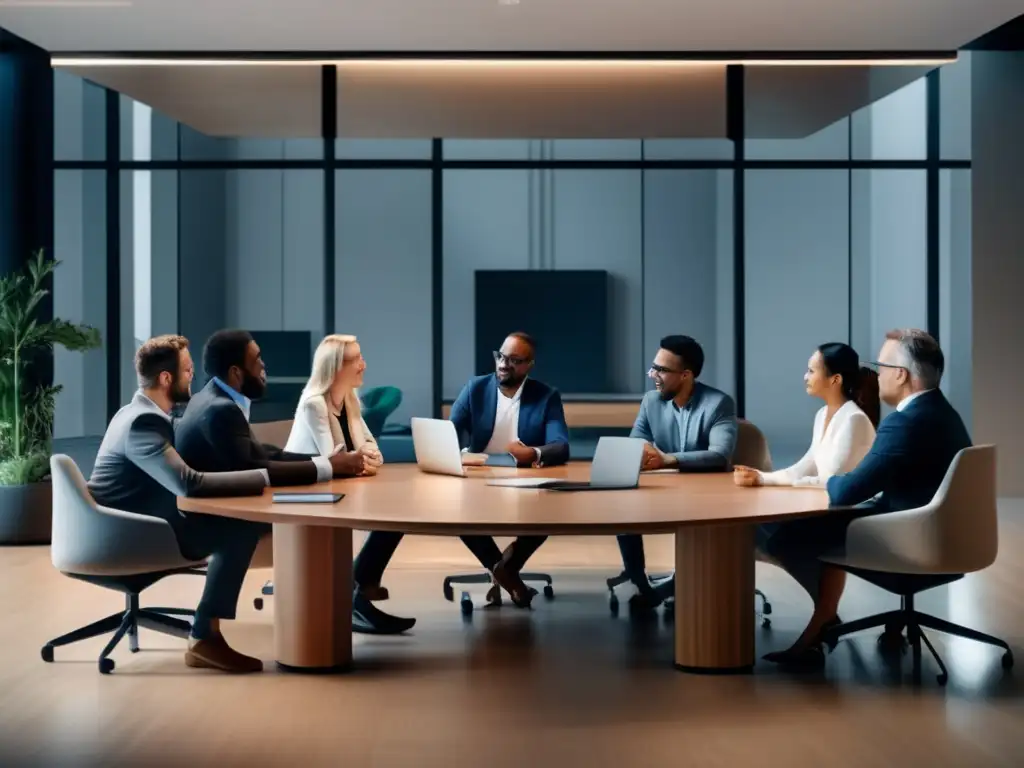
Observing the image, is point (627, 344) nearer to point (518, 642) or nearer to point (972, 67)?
point (972, 67)

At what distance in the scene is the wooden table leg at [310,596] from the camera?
4824mm

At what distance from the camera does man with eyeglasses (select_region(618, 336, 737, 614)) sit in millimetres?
5824

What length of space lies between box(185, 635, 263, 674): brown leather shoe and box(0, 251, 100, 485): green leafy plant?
3581 millimetres

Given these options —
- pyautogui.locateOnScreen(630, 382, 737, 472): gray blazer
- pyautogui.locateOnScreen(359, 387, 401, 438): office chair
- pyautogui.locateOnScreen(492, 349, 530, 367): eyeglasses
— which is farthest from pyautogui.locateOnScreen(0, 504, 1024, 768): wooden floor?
pyautogui.locateOnScreen(359, 387, 401, 438): office chair

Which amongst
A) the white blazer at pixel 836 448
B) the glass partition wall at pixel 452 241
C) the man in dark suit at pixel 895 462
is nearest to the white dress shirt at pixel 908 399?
the man in dark suit at pixel 895 462

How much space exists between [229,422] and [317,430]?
0.71 metres

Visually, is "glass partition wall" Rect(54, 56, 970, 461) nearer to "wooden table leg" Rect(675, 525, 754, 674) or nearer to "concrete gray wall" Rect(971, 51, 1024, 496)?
"concrete gray wall" Rect(971, 51, 1024, 496)

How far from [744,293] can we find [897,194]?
141cm

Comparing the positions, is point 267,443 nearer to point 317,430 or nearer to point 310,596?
point 317,430

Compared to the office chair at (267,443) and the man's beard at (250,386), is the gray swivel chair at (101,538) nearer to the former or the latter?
the man's beard at (250,386)

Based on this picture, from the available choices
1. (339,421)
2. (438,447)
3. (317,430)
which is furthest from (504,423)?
(317,430)

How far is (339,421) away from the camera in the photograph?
5.86 m

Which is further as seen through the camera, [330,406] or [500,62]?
[500,62]

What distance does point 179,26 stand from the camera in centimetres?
841
